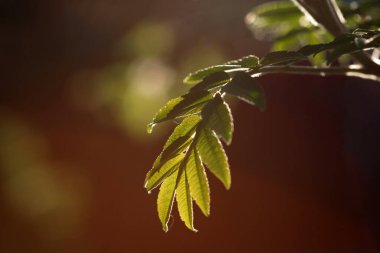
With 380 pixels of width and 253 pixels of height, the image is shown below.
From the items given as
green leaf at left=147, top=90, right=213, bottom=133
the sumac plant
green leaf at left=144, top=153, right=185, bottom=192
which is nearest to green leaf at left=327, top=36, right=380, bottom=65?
the sumac plant

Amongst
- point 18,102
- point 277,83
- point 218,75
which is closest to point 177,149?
point 218,75

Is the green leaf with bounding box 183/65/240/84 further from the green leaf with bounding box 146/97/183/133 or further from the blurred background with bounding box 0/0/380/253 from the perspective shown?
→ the blurred background with bounding box 0/0/380/253

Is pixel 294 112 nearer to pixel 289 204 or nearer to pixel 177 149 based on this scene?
pixel 289 204

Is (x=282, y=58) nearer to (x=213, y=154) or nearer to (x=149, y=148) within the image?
(x=213, y=154)

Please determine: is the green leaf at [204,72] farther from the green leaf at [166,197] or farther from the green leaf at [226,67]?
the green leaf at [166,197]

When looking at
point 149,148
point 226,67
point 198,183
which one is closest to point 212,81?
point 226,67
